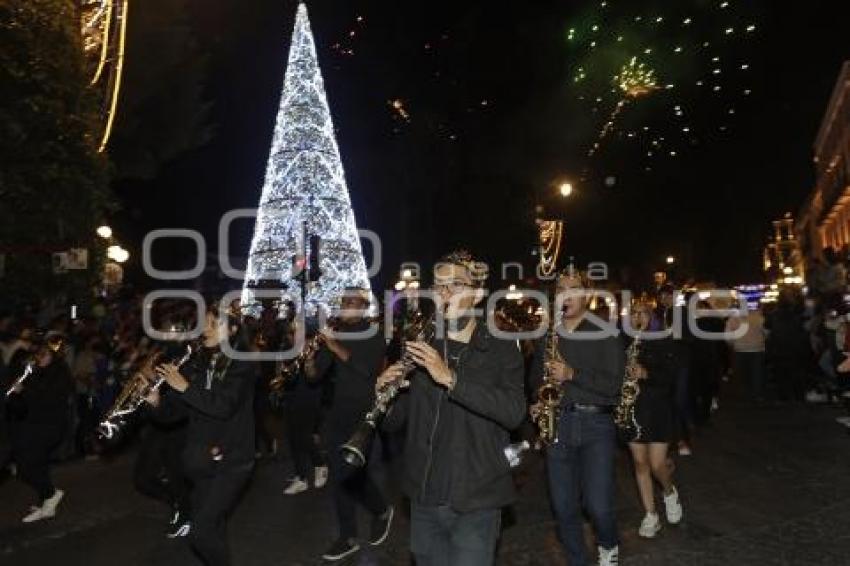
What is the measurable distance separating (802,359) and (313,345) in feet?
36.0

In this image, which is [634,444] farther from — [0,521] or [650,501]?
[0,521]

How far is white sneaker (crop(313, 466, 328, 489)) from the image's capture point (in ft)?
30.1

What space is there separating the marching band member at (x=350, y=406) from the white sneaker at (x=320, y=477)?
227 cm

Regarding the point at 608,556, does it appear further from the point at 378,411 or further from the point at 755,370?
the point at 755,370

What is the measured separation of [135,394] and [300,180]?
18601 millimetres

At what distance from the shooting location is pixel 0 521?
7961mm

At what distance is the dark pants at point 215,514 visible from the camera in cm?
512

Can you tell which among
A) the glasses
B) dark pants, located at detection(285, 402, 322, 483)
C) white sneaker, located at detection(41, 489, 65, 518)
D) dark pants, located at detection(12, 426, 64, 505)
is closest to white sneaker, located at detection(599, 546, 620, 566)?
the glasses

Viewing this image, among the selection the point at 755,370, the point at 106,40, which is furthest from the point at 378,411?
the point at 755,370

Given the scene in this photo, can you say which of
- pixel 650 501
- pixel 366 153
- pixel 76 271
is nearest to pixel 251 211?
pixel 366 153

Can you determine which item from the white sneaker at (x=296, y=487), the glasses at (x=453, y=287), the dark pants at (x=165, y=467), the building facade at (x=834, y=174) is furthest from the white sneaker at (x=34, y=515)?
the building facade at (x=834, y=174)

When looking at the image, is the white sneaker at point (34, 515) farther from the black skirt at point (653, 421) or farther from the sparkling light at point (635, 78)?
the sparkling light at point (635, 78)

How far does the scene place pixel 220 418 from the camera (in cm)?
517

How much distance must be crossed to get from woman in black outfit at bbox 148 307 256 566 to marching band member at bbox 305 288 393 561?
1.35 meters
